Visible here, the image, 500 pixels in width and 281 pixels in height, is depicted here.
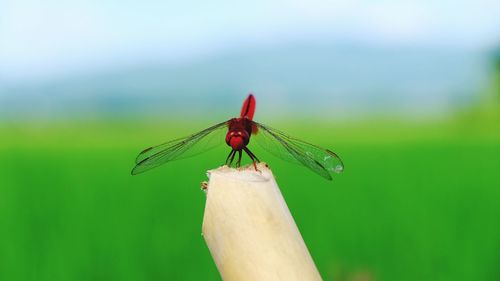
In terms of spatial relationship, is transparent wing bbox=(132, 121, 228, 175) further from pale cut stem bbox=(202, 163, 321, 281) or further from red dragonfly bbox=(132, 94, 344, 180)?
pale cut stem bbox=(202, 163, 321, 281)

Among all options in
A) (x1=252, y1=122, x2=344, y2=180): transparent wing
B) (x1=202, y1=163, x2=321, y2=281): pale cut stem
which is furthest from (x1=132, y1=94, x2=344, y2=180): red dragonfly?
(x1=202, y1=163, x2=321, y2=281): pale cut stem

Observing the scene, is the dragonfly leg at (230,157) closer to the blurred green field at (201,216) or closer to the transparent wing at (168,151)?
the transparent wing at (168,151)

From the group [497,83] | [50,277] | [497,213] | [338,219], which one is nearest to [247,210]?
[50,277]

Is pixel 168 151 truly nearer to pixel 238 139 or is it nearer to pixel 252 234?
pixel 238 139

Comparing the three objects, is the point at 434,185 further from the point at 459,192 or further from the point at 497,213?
the point at 497,213

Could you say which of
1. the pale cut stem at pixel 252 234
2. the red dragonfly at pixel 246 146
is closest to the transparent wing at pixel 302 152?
the red dragonfly at pixel 246 146

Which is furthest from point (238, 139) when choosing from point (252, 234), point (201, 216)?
point (201, 216)
